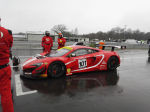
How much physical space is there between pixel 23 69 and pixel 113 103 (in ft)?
9.51

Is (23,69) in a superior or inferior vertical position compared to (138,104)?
superior

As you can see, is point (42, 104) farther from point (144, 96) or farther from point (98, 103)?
point (144, 96)

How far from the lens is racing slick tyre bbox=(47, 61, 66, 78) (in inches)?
167

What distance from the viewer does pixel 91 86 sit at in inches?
151

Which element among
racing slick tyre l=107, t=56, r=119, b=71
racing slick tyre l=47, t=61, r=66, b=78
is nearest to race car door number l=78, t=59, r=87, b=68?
racing slick tyre l=47, t=61, r=66, b=78

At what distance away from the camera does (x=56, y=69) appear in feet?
14.2

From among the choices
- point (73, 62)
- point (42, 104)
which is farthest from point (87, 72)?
point (42, 104)

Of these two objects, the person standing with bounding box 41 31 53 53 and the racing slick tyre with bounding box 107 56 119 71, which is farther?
the person standing with bounding box 41 31 53 53

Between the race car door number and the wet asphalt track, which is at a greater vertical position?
the race car door number

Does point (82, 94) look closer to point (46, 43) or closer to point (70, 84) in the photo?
point (70, 84)

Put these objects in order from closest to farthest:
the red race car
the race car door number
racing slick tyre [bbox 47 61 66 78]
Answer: the red race car → racing slick tyre [bbox 47 61 66 78] → the race car door number

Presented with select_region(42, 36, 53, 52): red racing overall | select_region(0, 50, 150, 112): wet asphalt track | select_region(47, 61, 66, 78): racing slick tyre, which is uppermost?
select_region(42, 36, 53, 52): red racing overall

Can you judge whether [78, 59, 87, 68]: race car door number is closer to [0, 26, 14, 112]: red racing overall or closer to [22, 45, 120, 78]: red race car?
[22, 45, 120, 78]: red race car

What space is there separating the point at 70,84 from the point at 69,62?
2.87 ft
